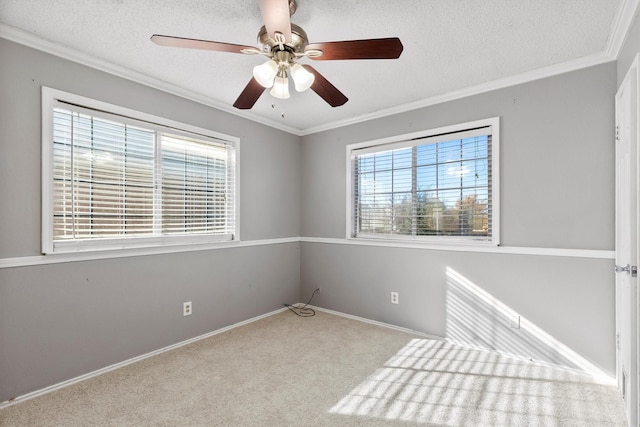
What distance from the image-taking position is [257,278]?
149 inches

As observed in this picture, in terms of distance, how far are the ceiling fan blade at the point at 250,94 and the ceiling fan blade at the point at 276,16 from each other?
0.53 meters

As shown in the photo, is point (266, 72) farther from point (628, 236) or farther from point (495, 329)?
point (495, 329)

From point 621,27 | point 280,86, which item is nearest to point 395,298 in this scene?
point 280,86

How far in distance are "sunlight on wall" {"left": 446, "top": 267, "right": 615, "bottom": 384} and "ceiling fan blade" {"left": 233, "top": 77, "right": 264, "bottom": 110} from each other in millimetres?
2358

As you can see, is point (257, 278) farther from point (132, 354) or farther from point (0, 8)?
point (0, 8)

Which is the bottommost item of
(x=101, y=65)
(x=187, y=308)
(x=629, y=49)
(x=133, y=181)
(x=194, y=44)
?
(x=187, y=308)

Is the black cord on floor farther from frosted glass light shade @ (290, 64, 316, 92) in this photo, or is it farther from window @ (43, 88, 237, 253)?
frosted glass light shade @ (290, 64, 316, 92)

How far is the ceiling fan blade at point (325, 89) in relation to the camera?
2000 mm

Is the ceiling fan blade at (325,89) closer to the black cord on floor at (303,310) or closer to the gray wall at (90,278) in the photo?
the gray wall at (90,278)

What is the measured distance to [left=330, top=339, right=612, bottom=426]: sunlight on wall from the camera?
1.97 meters

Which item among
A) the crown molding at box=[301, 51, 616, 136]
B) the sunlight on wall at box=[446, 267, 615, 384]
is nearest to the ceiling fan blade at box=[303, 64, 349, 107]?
the crown molding at box=[301, 51, 616, 136]

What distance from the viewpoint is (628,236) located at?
197 cm

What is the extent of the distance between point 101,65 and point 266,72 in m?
1.63

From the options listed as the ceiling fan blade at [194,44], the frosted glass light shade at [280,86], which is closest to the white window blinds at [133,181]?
the ceiling fan blade at [194,44]
